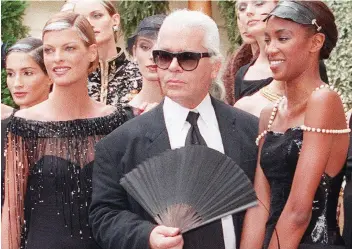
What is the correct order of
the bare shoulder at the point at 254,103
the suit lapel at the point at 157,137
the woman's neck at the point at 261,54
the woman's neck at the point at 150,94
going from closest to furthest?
the suit lapel at the point at 157,137 < the bare shoulder at the point at 254,103 < the woman's neck at the point at 150,94 < the woman's neck at the point at 261,54

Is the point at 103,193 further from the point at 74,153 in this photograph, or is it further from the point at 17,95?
the point at 17,95

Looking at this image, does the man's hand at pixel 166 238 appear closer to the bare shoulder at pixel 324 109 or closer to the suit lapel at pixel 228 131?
the suit lapel at pixel 228 131

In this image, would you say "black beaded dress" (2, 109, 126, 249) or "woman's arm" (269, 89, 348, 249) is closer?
"woman's arm" (269, 89, 348, 249)

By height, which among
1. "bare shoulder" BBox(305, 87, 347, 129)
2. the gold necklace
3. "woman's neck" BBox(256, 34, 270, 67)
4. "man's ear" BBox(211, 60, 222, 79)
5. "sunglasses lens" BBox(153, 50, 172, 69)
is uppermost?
"woman's neck" BBox(256, 34, 270, 67)

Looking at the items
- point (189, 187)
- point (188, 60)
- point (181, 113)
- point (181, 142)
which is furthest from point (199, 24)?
point (189, 187)

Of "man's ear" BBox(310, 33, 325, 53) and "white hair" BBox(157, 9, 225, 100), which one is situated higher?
"white hair" BBox(157, 9, 225, 100)

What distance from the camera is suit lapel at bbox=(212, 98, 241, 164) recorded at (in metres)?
3.93

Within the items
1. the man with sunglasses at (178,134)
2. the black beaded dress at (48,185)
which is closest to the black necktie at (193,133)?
the man with sunglasses at (178,134)

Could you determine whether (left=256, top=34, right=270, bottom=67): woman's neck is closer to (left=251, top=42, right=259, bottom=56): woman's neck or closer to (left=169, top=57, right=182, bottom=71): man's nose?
(left=251, top=42, right=259, bottom=56): woman's neck

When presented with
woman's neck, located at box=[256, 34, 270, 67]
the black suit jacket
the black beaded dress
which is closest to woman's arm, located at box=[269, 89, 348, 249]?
the black suit jacket

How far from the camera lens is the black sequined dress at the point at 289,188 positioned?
12.5ft

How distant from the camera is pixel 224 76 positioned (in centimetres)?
636

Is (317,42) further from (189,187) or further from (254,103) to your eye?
(254,103)

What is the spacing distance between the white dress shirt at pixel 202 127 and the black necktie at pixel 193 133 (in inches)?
0.7
